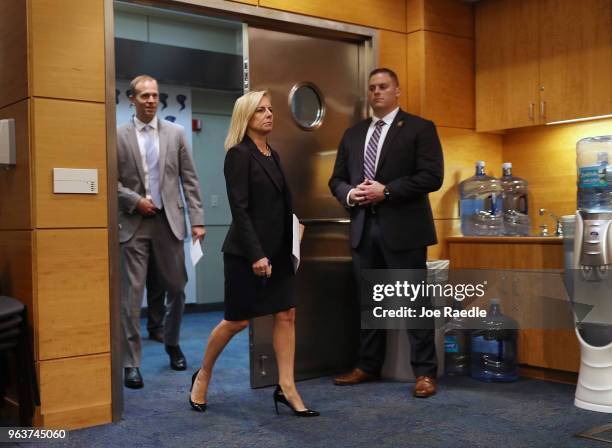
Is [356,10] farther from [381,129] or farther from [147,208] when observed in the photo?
[147,208]

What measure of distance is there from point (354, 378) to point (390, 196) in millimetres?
1081

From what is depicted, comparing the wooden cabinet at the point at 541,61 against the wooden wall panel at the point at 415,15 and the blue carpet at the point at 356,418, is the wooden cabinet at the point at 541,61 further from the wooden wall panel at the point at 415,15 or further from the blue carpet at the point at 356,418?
the blue carpet at the point at 356,418

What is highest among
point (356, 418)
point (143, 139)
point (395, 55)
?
point (395, 55)

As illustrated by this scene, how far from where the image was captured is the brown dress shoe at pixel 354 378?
4.12 metres

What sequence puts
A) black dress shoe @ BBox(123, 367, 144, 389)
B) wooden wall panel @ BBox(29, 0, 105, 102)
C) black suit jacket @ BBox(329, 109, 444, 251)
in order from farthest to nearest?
black dress shoe @ BBox(123, 367, 144, 389)
black suit jacket @ BBox(329, 109, 444, 251)
wooden wall panel @ BBox(29, 0, 105, 102)

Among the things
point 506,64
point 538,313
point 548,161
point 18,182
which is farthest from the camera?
point 548,161

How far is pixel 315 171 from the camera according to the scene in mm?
4426

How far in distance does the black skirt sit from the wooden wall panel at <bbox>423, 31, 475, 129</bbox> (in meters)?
1.79

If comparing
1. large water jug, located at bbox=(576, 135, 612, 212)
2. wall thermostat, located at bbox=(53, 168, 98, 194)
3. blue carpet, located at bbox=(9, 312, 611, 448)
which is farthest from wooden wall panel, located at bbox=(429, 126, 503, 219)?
wall thermostat, located at bbox=(53, 168, 98, 194)

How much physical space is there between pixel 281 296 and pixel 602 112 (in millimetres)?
2260

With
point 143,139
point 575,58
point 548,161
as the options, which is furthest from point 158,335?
point 575,58

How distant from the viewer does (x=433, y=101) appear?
465 cm

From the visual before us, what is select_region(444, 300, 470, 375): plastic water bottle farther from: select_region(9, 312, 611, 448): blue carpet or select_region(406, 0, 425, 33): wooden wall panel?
select_region(406, 0, 425, 33): wooden wall panel

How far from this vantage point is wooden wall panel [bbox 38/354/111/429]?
3240mm
